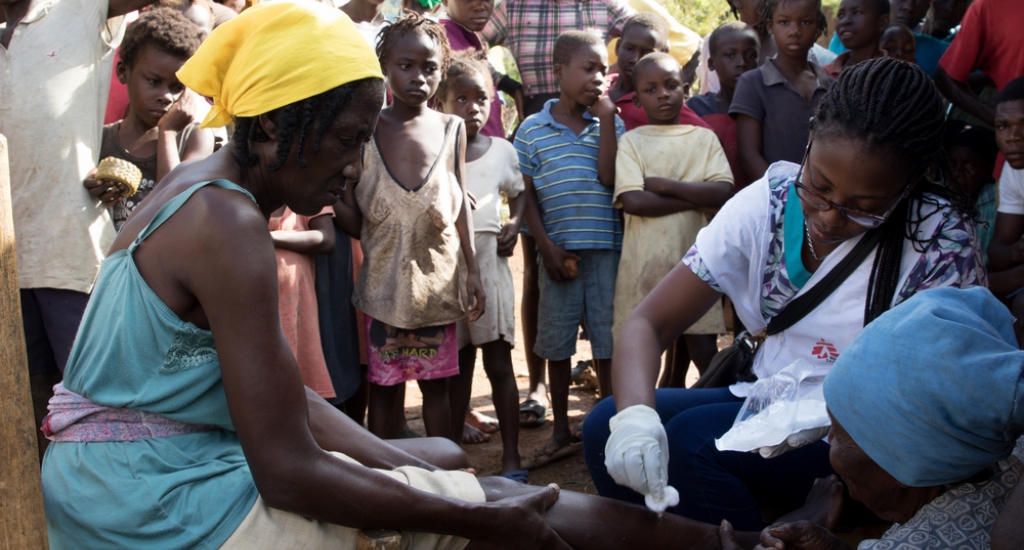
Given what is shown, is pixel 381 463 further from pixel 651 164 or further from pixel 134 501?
pixel 651 164

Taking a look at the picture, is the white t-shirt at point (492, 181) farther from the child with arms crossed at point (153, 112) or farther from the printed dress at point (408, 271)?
the child with arms crossed at point (153, 112)

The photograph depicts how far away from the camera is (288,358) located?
5.28 ft

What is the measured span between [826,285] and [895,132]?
439 millimetres

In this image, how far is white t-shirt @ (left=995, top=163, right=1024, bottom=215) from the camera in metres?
3.75

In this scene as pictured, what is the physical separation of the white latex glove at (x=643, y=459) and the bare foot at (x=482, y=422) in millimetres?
2264

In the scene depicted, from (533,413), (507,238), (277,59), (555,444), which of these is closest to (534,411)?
(533,413)

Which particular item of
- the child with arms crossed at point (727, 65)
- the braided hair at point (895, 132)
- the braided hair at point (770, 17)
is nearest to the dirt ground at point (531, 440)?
the child with arms crossed at point (727, 65)

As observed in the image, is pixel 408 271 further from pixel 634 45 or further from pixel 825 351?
pixel 634 45

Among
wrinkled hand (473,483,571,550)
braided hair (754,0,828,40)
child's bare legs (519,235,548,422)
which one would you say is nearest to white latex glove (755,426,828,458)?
wrinkled hand (473,483,571,550)

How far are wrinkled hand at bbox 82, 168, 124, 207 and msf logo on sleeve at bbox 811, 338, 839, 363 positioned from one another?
2403 mm

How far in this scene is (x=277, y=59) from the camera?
1.67 m

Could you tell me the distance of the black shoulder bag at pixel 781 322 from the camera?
220cm

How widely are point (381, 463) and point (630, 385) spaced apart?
73 centimetres

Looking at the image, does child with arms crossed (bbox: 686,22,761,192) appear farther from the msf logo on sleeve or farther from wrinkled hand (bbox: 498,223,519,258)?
the msf logo on sleeve
